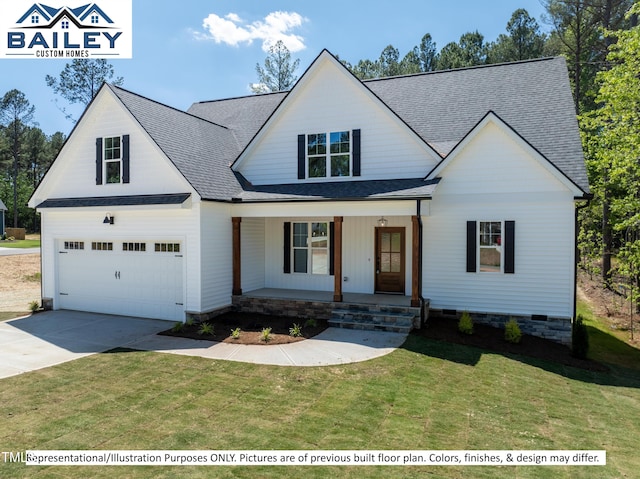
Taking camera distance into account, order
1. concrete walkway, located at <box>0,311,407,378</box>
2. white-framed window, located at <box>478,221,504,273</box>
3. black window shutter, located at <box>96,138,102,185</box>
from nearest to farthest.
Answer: concrete walkway, located at <box>0,311,407,378</box>
white-framed window, located at <box>478,221,504,273</box>
black window shutter, located at <box>96,138,102,185</box>

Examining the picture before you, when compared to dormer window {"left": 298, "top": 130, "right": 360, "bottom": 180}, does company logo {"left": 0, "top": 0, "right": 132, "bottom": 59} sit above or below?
above

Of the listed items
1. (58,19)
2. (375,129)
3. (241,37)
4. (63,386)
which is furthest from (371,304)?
(241,37)

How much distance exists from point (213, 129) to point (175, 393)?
11981mm

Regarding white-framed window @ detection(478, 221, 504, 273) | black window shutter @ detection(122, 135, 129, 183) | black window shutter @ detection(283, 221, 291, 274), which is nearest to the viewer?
white-framed window @ detection(478, 221, 504, 273)

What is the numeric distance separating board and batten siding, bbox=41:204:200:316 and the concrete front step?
13.8 ft

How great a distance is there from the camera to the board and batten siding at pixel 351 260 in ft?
45.9

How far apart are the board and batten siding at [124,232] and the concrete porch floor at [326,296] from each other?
2281 millimetres

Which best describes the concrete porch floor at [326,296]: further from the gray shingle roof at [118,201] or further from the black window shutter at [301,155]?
the black window shutter at [301,155]

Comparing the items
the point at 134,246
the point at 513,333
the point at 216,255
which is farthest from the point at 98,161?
the point at 513,333

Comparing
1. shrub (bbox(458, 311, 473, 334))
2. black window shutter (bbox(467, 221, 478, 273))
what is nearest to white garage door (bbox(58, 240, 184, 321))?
shrub (bbox(458, 311, 473, 334))

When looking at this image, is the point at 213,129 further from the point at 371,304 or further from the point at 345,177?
the point at 371,304

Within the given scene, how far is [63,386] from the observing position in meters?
7.80

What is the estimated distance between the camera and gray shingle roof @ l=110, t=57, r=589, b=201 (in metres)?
12.8

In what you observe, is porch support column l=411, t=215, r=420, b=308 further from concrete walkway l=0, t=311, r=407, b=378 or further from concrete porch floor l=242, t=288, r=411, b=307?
concrete walkway l=0, t=311, r=407, b=378
